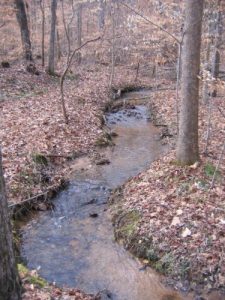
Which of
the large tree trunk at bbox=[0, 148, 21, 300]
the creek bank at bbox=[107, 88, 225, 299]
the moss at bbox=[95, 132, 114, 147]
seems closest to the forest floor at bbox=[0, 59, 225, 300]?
the creek bank at bbox=[107, 88, 225, 299]

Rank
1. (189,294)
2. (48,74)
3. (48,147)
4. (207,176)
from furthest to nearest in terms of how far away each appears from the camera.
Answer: (48,74) → (48,147) → (207,176) → (189,294)

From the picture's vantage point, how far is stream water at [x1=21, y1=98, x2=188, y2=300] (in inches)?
241

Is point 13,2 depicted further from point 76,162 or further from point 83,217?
point 83,217

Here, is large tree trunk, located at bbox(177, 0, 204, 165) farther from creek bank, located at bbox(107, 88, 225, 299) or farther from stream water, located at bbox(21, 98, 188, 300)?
stream water, located at bbox(21, 98, 188, 300)

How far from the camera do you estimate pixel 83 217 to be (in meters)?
8.20

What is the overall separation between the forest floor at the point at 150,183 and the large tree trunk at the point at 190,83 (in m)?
0.43

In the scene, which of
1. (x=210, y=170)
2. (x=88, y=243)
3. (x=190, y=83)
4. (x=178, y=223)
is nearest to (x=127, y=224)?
(x=88, y=243)

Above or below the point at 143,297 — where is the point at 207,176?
above

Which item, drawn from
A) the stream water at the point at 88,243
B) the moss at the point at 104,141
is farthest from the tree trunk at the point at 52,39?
the stream water at the point at 88,243

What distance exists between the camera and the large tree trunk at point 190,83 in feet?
24.7

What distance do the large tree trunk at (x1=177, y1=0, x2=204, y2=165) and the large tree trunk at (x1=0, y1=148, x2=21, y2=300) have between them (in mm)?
5429

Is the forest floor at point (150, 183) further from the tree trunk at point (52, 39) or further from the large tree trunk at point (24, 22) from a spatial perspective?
the tree trunk at point (52, 39)

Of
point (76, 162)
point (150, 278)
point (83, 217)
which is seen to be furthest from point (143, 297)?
point (76, 162)

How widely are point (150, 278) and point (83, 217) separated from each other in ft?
8.06
